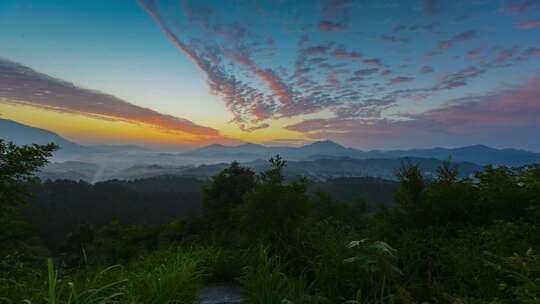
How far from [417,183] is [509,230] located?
269 cm

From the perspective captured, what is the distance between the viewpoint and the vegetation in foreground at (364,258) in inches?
110

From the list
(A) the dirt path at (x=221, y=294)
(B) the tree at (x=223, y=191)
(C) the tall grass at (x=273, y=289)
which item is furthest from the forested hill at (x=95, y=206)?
(C) the tall grass at (x=273, y=289)

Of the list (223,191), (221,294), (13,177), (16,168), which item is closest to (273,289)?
(221,294)

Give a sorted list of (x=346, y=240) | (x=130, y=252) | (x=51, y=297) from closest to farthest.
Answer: (x=51, y=297), (x=346, y=240), (x=130, y=252)

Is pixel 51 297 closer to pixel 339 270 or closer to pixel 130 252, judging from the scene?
pixel 339 270

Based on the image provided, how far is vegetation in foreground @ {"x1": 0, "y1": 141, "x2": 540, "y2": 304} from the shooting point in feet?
9.20

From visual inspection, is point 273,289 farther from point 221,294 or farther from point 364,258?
point 364,258

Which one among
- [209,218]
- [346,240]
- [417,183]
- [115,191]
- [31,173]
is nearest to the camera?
[346,240]

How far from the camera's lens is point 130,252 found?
25.7 meters

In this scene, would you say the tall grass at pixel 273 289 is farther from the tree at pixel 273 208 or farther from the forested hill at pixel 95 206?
the forested hill at pixel 95 206

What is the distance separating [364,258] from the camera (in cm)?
261

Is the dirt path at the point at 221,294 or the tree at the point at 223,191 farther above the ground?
the dirt path at the point at 221,294

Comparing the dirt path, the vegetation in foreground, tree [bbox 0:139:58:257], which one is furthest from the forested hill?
the dirt path

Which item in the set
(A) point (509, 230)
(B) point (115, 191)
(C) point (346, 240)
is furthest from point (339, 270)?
(B) point (115, 191)
